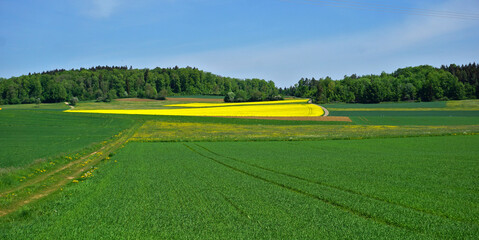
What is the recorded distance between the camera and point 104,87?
170 meters

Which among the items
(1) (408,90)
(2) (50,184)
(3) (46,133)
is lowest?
(3) (46,133)

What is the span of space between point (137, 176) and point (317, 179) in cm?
973

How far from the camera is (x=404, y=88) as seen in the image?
447 feet

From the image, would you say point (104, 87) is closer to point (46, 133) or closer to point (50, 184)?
point (46, 133)

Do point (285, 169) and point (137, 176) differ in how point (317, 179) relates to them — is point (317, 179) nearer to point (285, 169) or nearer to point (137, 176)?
point (285, 169)

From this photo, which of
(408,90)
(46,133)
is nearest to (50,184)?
(46,133)

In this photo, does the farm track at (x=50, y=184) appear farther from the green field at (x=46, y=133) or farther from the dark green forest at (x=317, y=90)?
the dark green forest at (x=317, y=90)

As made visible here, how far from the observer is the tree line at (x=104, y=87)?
451 ft

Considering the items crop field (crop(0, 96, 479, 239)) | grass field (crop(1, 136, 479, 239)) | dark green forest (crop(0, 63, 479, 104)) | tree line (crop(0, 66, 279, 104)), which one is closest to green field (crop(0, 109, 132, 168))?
crop field (crop(0, 96, 479, 239))

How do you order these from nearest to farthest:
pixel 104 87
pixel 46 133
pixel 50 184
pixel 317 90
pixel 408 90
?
pixel 50 184 < pixel 46 133 < pixel 408 90 < pixel 317 90 < pixel 104 87

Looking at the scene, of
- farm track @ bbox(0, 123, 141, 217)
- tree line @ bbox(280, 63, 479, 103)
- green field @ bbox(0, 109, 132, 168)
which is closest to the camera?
farm track @ bbox(0, 123, 141, 217)

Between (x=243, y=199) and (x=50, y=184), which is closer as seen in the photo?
(x=243, y=199)

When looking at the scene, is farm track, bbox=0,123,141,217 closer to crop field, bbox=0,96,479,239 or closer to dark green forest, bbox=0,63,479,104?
crop field, bbox=0,96,479,239

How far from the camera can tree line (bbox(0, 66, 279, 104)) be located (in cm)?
13738
